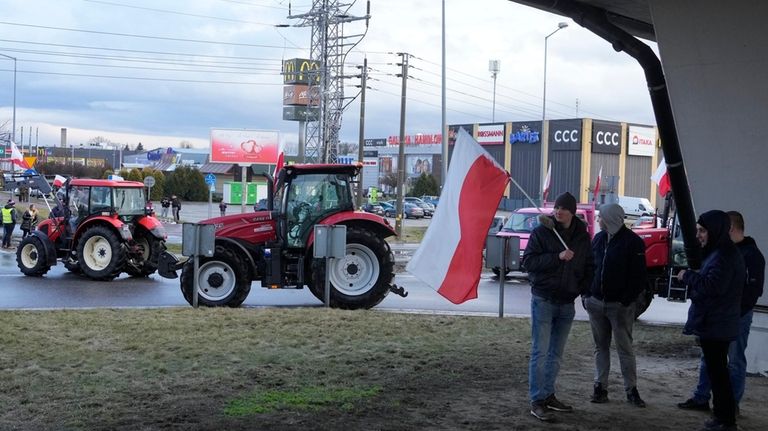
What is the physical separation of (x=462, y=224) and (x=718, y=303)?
2.72 meters

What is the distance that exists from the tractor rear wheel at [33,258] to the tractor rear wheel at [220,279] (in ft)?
19.9

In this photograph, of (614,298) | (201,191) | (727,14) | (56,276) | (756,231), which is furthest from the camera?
(201,191)

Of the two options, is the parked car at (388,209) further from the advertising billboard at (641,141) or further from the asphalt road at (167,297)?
the asphalt road at (167,297)

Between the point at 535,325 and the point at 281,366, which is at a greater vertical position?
the point at 535,325

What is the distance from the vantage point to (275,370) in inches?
323

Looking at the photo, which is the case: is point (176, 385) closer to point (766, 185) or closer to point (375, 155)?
point (766, 185)

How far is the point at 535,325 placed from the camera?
6750 millimetres

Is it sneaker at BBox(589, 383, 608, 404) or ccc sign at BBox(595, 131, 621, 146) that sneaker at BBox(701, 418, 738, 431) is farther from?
ccc sign at BBox(595, 131, 621, 146)

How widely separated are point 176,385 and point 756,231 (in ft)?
19.9

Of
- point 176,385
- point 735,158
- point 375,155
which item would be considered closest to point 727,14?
point 735,158

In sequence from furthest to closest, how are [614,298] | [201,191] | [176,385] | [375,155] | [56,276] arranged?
[375,155], [201,191], [56,276], [176,385], [614,298]

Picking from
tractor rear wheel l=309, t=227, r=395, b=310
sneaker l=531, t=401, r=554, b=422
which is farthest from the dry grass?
tractor rear wheel l=309, t=227, r=395, b=310

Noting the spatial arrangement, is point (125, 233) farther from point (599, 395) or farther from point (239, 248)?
point (599, 395)

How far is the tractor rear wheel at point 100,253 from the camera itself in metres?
17.7
